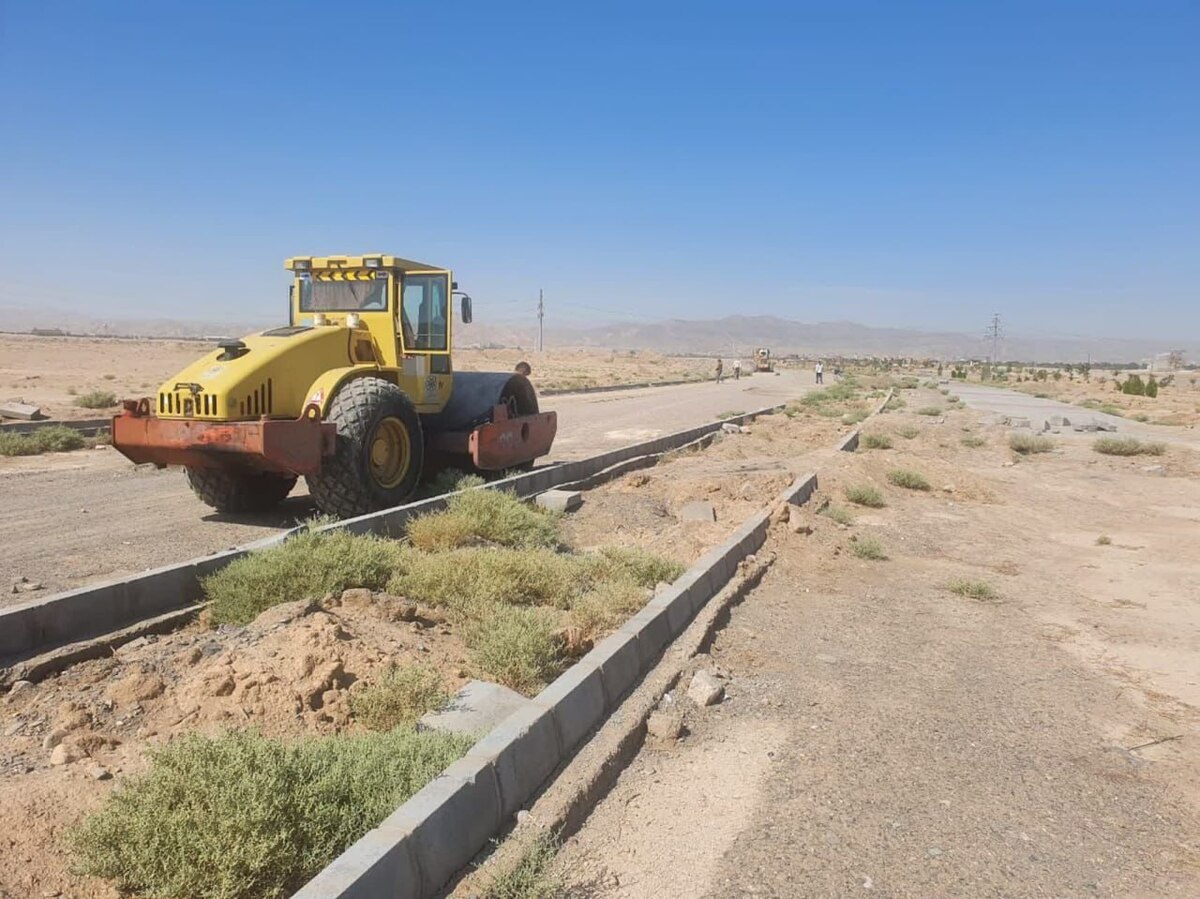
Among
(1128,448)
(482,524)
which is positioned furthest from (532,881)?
(1128,448)

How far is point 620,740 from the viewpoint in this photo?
4.66m

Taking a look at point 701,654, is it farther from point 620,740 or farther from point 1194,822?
point 1194,822

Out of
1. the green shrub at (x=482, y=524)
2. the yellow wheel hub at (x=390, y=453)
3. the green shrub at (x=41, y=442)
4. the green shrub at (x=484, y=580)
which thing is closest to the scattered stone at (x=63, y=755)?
the green shrub at (x=484, y=580)

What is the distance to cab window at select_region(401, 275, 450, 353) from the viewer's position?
10922 mm

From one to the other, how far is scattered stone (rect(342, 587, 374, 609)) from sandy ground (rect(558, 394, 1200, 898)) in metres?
2.34

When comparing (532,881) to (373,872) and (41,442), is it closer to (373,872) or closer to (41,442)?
(373,872)

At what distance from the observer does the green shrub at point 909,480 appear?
15.3 meters

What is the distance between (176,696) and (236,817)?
1.80m

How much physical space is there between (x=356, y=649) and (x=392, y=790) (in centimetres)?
159

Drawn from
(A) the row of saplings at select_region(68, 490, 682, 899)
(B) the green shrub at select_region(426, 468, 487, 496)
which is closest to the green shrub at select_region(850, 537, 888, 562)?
(A) the row of saplings at select_region(68, 490, 682, 899)

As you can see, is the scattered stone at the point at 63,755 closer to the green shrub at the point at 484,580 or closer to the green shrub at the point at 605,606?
the green shrub at the point at 484,580

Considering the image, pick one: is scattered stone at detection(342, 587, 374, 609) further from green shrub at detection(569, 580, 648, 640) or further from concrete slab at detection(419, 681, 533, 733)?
concrete slab at detection(419, 681, 533, 733)

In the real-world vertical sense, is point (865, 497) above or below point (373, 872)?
below

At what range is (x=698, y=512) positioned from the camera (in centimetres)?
1110
